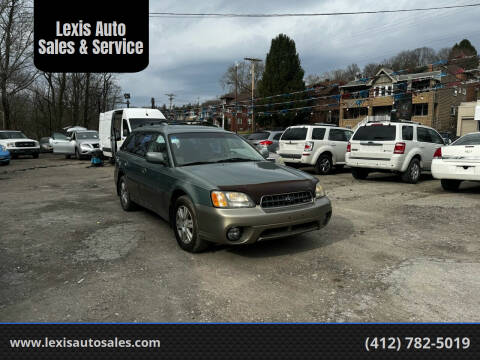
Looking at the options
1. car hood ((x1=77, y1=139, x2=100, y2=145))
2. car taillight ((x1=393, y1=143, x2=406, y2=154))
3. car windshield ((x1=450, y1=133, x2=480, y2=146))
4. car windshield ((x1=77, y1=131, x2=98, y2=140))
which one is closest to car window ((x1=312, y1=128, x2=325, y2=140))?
car taillight ((x1=393, y1=143, x2=406, y2=154))

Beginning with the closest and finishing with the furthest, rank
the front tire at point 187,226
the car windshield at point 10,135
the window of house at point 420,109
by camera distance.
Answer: the front tire at point 187,226
the car windshield at point 10,135
the window of house at point 420,109

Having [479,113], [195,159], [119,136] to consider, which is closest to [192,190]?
[195,159]

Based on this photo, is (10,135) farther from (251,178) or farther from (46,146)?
(251,178)

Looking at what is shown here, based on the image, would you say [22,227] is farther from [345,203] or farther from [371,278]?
[345,203]

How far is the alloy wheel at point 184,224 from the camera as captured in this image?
454cm

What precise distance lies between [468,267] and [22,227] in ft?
20.5

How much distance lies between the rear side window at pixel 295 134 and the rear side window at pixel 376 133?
2.27 meters

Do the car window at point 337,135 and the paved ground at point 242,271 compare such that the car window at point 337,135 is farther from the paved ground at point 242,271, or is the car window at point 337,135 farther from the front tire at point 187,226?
the front tire at point 187,226

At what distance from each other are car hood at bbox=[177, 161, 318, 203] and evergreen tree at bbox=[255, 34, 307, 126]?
4469 centimetres

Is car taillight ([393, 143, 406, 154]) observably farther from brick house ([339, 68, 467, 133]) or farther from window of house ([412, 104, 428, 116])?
window of house ([412, 104, 428, 116])

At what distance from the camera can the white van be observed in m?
15.3

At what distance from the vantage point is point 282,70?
50125 millimetres

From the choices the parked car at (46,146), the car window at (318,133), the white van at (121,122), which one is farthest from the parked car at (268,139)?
the parked car at (46,146)

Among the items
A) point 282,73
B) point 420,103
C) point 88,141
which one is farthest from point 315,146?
point 282,73
